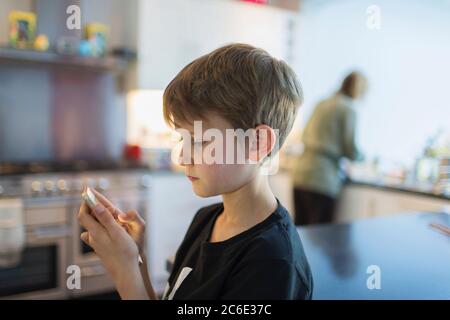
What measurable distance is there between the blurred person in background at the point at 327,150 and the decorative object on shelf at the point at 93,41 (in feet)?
4.34

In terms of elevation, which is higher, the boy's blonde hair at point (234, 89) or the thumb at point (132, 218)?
the boy's blonde hair at point (234, 89)

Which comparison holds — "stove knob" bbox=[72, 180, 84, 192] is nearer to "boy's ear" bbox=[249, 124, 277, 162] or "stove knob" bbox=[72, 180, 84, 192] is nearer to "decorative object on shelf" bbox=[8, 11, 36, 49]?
"decorative object on shelf" bbox=[8, 11, 36, 49]

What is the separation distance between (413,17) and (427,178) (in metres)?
0.89

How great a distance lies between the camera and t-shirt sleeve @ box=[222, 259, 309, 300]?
0.53 m

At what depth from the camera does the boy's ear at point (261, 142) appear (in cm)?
56

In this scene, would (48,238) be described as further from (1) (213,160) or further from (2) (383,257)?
(1) (213,160)

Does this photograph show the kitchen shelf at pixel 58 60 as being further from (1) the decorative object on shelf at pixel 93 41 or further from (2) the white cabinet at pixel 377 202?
(2) the white cabinet at pixel 377 202

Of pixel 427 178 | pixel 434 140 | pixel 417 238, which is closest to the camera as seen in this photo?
pixel 417 238

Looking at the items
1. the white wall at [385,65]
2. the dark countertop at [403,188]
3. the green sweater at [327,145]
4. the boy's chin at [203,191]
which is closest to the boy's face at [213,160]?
the boy's chin at [203,191]

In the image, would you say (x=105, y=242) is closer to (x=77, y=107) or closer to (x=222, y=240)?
(x=222, y=240)

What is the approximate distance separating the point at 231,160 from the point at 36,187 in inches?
71.0

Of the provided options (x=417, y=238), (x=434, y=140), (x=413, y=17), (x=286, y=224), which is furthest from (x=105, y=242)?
(x=413, y=17)

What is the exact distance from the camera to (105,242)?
56 centimetres

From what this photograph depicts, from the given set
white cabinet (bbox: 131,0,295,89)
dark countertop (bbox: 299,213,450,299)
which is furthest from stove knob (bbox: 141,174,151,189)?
dark countertop (bbox: 299,213,450,299)
